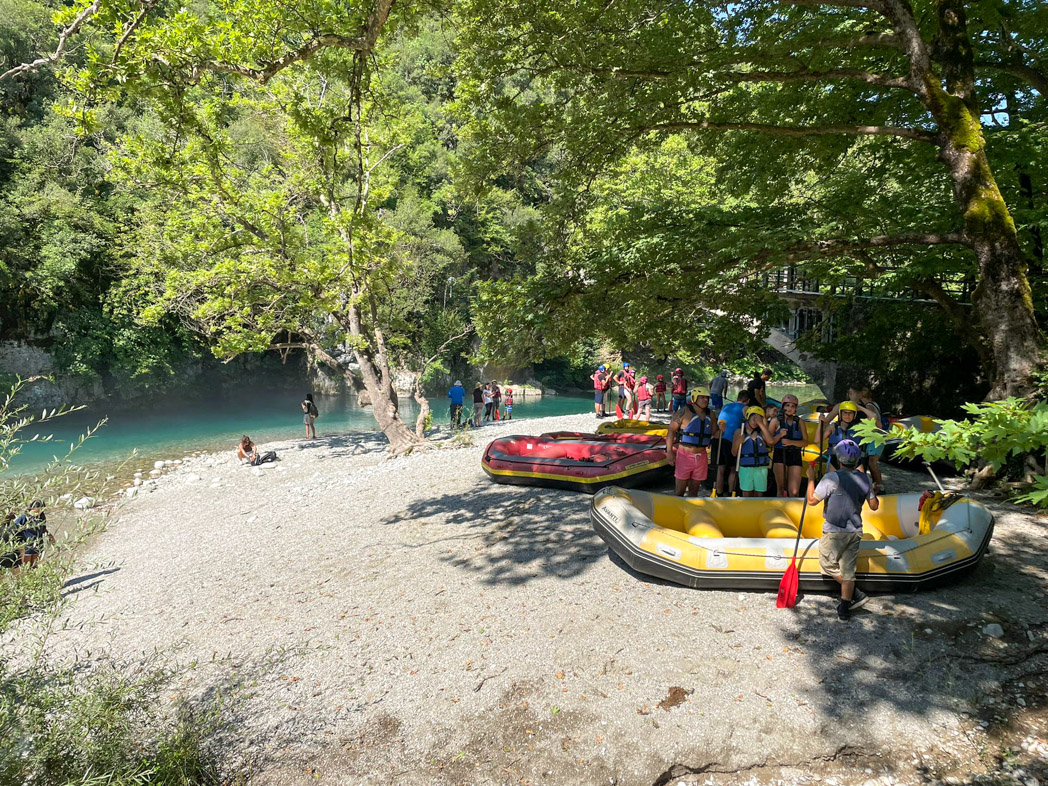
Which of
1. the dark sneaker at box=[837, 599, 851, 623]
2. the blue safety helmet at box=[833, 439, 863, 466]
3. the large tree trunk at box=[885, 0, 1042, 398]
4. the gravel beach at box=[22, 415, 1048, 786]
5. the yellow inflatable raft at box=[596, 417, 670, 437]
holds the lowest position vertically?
the gravel beach at box=[22, 415, 1048, 786]

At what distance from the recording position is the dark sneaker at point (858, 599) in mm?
5496

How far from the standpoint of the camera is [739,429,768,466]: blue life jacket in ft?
25.0

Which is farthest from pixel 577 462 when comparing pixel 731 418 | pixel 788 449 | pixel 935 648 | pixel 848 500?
pixel 935 648

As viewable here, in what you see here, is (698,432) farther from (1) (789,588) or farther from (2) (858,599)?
(2) (858,599)

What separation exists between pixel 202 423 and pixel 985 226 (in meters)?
28.8

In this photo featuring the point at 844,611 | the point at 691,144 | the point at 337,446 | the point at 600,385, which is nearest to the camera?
the point at 844,611

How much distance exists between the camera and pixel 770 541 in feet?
19.9

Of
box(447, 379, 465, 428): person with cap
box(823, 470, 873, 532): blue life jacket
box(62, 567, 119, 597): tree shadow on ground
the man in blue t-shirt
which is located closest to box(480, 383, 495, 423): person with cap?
box(447, 379, 465, 428): person with cap

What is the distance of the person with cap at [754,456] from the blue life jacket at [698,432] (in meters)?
0.51

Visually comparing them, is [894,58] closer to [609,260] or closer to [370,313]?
[609,260]

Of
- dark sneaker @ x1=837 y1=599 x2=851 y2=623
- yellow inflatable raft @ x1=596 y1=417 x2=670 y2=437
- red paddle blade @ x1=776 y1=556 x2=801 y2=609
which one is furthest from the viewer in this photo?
yellow inflatable raft @ x1=596 y1=417 x2=670 y2=437

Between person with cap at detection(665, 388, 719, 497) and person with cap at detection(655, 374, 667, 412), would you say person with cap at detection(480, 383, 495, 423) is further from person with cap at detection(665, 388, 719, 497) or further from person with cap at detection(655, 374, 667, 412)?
person with cap at detection(665, 388, 719, 497)

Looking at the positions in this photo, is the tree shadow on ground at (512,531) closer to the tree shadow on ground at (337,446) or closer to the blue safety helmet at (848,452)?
the blue safety helmet at (848,452)

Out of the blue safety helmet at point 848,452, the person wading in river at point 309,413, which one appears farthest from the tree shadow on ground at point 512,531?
the person wading in river at point 309,413
